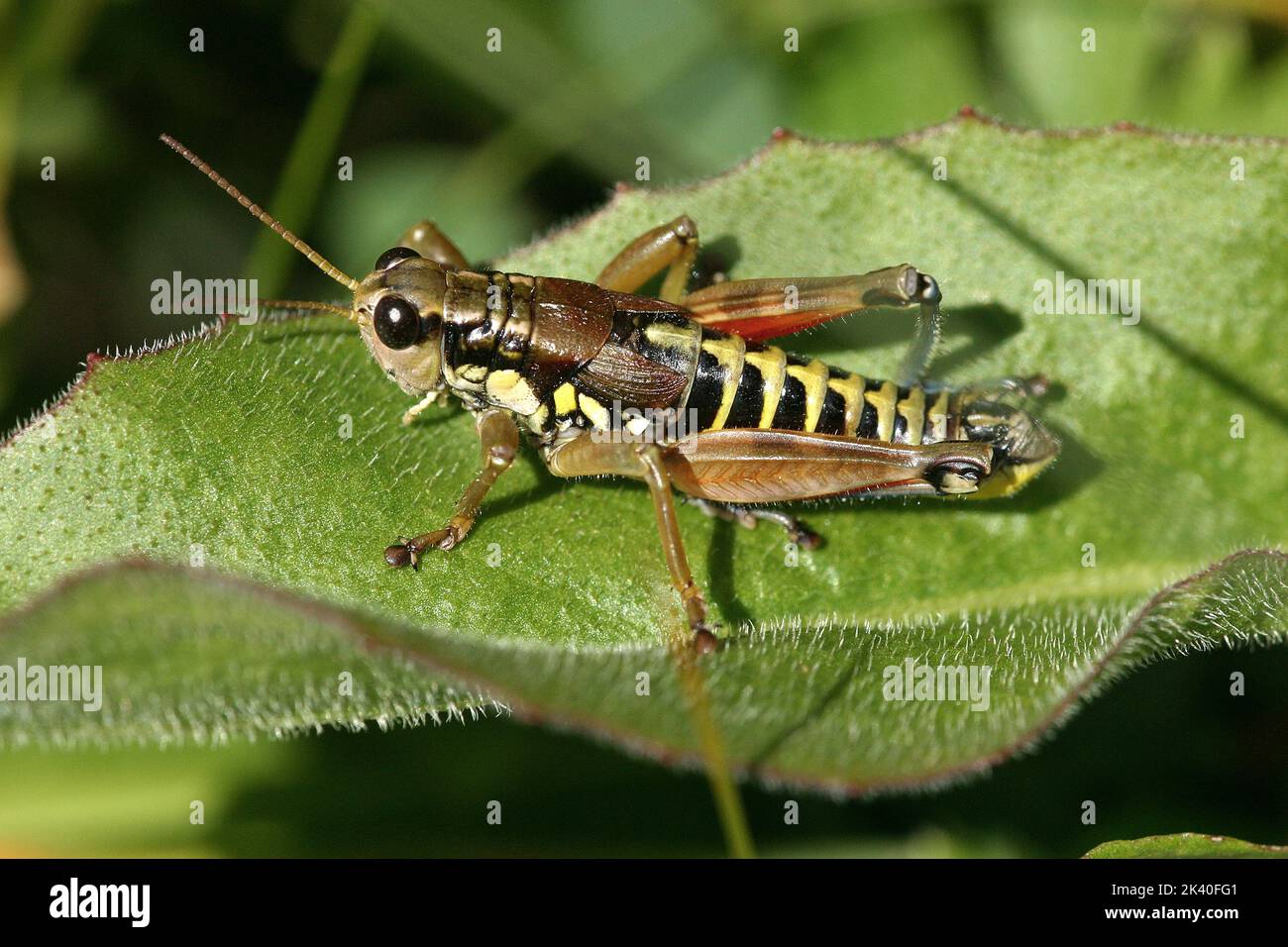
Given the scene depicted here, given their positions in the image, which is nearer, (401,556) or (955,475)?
(401,556)

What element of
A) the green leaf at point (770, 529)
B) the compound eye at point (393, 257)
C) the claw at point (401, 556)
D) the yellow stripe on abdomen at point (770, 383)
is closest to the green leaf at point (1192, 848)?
the green leaf at point (770, 529)

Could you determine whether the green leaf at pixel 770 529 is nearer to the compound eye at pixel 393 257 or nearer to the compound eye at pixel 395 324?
the compound eye at pixel 395 324

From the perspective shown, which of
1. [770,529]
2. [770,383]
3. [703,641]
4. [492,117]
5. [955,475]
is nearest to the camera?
[703,641]

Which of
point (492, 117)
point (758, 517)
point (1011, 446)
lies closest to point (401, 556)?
point (758, 517)

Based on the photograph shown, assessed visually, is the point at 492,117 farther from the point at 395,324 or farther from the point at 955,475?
the point at 955,475

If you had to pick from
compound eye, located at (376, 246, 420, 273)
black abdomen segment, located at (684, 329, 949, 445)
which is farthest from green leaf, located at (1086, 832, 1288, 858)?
compound eye, located at (376, 246, 420, 273)

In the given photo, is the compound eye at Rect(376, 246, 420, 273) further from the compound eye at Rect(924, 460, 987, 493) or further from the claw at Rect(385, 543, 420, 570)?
the compound eye at Rect(924, 460, 987, 493)
